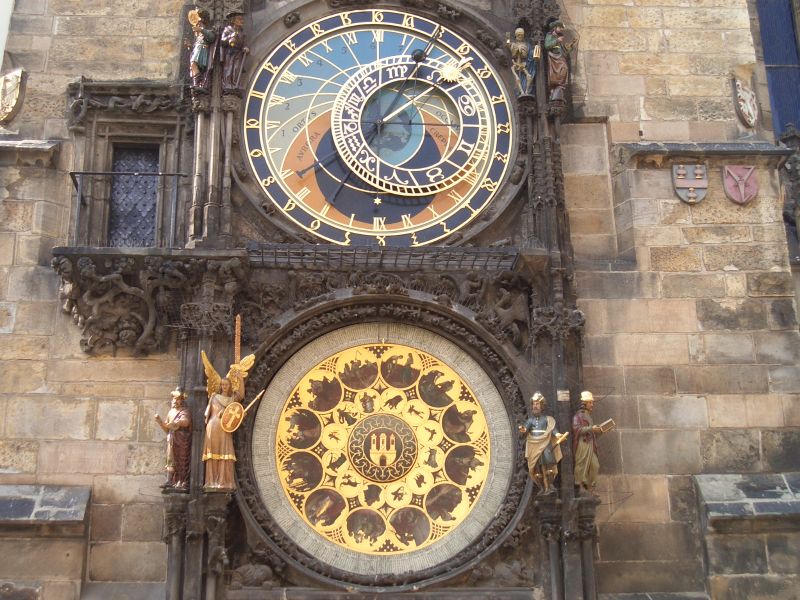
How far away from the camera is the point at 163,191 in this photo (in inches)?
430

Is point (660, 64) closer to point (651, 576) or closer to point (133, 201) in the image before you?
point (651, 576)

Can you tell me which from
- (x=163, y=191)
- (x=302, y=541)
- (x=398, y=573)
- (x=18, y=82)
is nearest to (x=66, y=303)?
(x=163, y=191)

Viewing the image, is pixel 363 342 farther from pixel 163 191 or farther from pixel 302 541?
pixel 163 191

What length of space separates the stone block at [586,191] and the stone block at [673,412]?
1.91m

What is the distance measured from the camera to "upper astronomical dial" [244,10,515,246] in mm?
10656

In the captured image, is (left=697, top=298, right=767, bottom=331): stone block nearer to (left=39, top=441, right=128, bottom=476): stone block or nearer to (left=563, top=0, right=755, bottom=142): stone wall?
(left=563, top=0, right=755, bottom=142): stone wall

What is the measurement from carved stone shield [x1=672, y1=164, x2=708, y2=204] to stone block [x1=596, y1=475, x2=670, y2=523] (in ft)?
8.68

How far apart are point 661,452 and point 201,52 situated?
5.40m

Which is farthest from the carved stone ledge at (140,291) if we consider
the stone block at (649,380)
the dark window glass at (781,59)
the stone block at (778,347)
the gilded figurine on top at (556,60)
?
the dark window glass at (781,59)

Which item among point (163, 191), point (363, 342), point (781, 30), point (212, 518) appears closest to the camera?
point (212, 518)

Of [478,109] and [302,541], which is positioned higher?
[478,109]

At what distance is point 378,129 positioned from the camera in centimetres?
1088

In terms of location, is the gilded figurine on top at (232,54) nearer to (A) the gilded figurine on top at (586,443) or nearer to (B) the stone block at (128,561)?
(B) the stone block at (128,561)

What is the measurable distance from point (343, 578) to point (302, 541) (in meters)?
0.46
